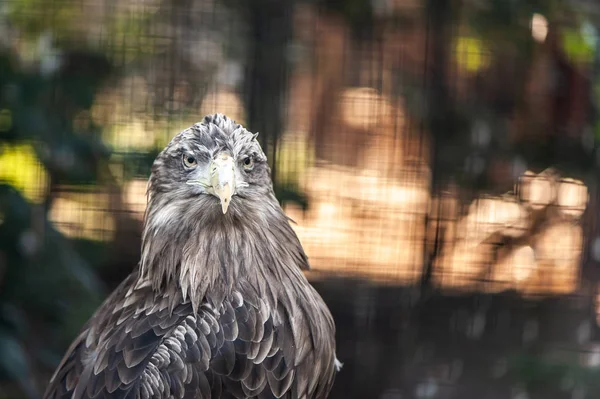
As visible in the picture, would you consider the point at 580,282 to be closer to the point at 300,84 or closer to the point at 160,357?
the point at 300,84

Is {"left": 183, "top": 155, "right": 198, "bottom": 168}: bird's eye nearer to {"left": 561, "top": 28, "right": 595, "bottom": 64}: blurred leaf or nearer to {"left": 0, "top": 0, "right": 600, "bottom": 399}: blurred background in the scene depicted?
{"left": 0, "top": 0, "right": 600, "bottom": 399}: blurred background

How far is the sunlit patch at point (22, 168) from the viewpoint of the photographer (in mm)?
3479

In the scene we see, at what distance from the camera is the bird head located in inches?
87.6

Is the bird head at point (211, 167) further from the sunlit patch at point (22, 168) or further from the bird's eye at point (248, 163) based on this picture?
the sunlit patch at point (22, 168)

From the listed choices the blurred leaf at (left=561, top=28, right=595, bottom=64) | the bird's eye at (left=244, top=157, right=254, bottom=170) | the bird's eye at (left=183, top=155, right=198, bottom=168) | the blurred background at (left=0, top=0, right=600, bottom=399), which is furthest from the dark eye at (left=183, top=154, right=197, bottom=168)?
the blurred leaf at (left=561, top=28, right=595, bottom=64)

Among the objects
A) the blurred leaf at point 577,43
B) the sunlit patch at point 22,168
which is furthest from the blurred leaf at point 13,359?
the blurred leaf at point 577,43

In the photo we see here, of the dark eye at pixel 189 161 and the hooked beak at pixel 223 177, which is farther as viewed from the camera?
the dark eye at pixel 189 161

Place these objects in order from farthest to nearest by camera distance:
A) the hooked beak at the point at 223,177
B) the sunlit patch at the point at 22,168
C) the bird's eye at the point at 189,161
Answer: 1. the sunlit patch at the point at 22,168
2. the bird's eye at the point at 189,161
3. the hooked beak at the point at 223,177

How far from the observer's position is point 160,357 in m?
2.22

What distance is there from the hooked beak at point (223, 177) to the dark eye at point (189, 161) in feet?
0.31

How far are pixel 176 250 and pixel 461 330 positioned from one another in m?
2.36

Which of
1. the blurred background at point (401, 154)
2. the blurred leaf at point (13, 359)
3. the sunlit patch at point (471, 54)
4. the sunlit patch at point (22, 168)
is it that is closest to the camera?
the blurred leaf at point (13, 359)

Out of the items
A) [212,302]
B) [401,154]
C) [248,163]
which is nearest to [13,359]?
[212,302]

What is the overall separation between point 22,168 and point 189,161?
149 cm
